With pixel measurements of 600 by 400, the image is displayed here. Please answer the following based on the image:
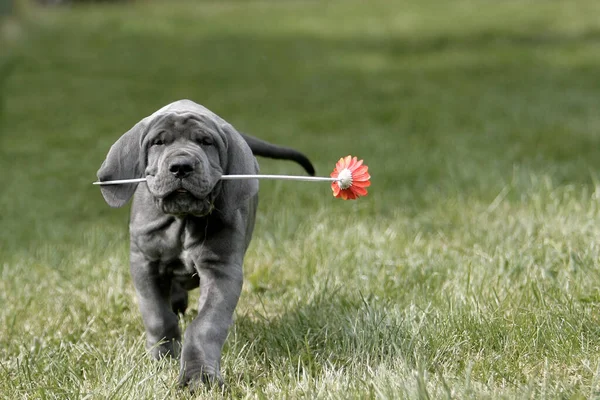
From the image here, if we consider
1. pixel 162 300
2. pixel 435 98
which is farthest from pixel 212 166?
pixel 435 98

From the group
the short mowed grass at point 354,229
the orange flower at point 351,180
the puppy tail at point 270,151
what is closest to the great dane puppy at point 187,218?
the short mowed grass at point 354,229

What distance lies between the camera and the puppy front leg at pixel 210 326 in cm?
290

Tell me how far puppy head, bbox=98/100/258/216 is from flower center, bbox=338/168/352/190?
43 cm


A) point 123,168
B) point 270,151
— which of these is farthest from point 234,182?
point 270,151

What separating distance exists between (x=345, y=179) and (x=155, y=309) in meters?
0.99

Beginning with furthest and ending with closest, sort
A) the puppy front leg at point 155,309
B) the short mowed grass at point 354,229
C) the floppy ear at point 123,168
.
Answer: the puppy front leg at point 155,309 → the floppy ear at point 123,168 → the short mowed grass at point 354,229

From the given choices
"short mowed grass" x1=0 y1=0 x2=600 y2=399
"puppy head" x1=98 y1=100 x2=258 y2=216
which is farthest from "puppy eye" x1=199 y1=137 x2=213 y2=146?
"short mowed grass" x1=0 y1=0 x2=600 y2=399

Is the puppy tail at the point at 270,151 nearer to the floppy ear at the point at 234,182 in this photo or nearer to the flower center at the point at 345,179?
the floppy ear at the point at 234,182

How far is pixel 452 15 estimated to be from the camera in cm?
1769

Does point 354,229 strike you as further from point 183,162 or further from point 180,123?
point 183,162

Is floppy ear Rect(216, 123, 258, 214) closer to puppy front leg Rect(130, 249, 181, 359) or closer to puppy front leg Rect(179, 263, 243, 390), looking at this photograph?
puppy front leg Rect(179, 263, 243, 390)

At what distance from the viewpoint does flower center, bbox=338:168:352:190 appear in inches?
113

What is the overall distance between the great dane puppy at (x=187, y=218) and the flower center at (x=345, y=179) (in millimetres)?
432

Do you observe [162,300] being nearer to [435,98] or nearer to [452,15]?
[435,98]
